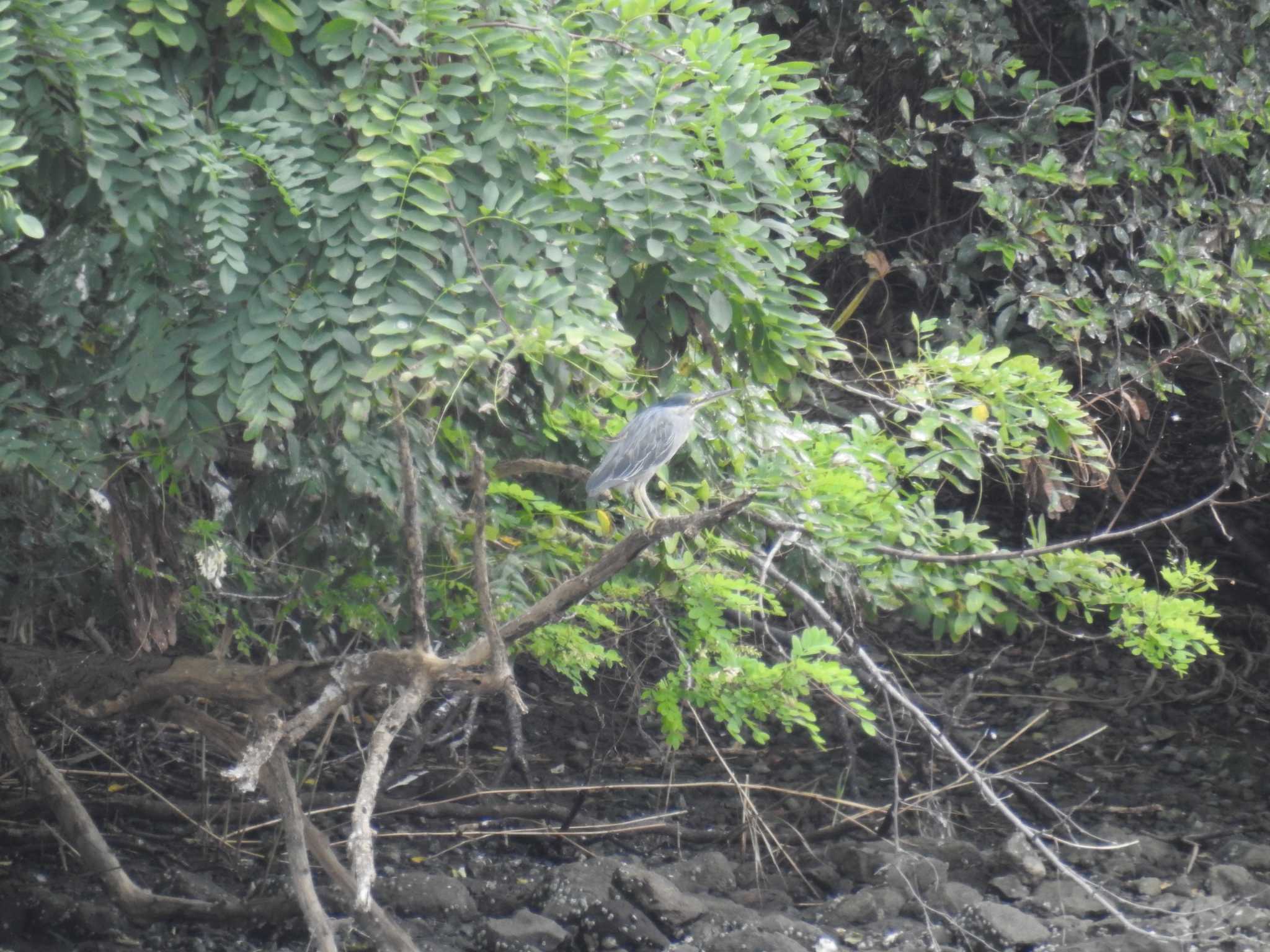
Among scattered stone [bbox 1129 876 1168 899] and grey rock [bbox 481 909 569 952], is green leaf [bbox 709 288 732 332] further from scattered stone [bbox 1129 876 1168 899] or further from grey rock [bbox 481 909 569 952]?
scattered stone [bbox 1129 876 1168 899]

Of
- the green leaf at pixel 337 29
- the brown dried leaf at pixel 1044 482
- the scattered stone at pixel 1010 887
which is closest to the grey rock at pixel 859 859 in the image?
the scattered stone at pixel 1010 887

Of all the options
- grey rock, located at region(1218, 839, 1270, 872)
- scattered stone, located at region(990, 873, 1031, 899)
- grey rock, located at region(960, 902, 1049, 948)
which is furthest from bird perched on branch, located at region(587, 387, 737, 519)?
grey rock, located at region(1218, 839, 1270, 872)

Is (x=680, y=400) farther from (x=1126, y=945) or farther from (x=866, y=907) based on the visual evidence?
(x=1126, y=945)

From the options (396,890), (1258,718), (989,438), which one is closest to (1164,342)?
(1258,718)

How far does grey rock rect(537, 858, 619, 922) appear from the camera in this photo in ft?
16.4

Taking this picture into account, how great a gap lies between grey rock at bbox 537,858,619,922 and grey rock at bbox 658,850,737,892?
1.07 feet

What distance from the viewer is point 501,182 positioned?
10.3ft

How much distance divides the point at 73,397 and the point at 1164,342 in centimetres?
567

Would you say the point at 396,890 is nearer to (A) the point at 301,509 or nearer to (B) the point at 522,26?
(A) the point at 301,509

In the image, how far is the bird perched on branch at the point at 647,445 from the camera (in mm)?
3678

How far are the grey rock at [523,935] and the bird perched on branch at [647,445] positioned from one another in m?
1.81

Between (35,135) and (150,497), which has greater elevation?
(35,135)

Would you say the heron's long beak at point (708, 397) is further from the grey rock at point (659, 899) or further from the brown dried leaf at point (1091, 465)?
the grey rock at point (659, 899)

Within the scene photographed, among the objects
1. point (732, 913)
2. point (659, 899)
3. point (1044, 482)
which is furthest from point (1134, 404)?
point (659, 899)
